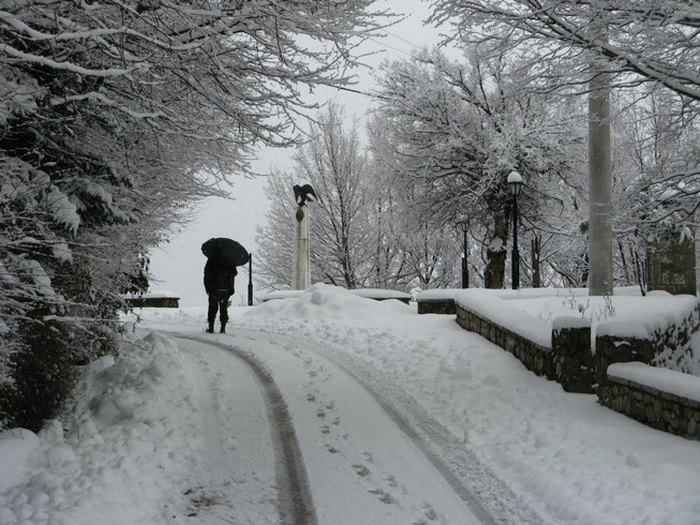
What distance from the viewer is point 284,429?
218 inches

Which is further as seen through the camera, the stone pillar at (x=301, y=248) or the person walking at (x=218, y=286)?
the stone pillar at (x=301, y=248)

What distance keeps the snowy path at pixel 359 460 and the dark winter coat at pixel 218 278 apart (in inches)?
A: 166

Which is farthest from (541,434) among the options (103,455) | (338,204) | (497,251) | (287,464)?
(338,204)

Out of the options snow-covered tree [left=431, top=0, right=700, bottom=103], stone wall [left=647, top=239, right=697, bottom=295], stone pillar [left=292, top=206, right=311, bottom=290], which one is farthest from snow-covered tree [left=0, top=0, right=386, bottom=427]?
stone pillar [left=292, top=206, right=311, bottom=290]

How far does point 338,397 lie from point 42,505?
3.43 metres

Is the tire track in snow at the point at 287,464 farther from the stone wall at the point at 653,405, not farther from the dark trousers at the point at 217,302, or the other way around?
the dark trousers at the point at 217,302

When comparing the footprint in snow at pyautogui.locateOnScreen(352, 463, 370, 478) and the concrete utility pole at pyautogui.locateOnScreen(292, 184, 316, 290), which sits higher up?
the concrete utility pole at pyautogui.locateOnScreen(292, 184, 316, 290)

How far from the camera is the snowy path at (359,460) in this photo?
3.94 meters

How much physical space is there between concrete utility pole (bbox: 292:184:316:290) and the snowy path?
13.1m

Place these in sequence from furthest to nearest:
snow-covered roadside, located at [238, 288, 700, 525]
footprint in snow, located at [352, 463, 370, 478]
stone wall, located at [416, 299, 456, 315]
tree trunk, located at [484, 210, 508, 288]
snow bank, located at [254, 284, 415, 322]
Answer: tree trunk, located at [484, 210, 508, 288], stone wall, located at [416, 299, 456, 315], snow bank, located at [254, 284, 415, 322], footprint in snow, located at [352, 463, 370, 478], snow-covered roadside, located at [238, 288, 700, 525]

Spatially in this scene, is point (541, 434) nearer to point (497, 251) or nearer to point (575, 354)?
point (575, 354)

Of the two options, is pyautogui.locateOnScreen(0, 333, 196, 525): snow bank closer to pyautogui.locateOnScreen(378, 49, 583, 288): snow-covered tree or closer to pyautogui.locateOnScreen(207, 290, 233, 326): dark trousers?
pyautogui.locateOnScreen(207, 290, 233, 326): dark trousers

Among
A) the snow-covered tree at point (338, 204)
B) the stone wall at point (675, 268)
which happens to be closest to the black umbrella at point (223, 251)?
the stone wall at point (675, 268)

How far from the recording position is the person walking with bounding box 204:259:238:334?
458 inches
